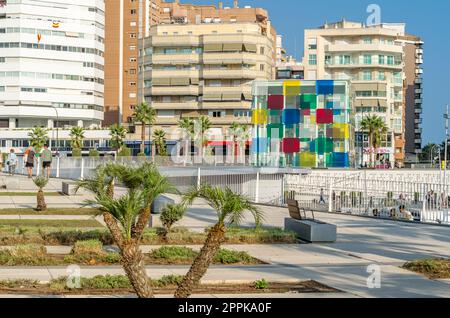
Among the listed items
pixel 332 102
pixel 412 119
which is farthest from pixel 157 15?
pixel 332 102

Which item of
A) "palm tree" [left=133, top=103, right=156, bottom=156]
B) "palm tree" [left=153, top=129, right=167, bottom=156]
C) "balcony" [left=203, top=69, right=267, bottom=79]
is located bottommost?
"palm tree" [left=153, top=129, right=167, bottom=156]

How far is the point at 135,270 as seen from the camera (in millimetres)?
9531

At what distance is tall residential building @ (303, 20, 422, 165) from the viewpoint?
11444 cm

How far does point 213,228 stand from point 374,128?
104 meters

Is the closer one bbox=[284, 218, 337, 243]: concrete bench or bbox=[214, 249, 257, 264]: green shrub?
bbox=[214, 249, 257, 264]: green shrub

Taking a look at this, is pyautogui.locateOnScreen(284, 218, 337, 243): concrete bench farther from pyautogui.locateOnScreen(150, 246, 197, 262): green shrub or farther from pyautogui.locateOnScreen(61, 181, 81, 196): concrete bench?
pyautogui.locateOnScreen(61, 181, 81, 196): concrete bench

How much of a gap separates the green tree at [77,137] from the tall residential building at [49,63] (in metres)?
5.60

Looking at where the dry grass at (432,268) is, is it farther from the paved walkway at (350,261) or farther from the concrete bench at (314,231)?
the concrete bench at (314,231)

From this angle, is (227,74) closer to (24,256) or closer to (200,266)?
(24,256)

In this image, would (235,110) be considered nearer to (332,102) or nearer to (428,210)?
(332,102)

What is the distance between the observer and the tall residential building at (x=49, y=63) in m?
125

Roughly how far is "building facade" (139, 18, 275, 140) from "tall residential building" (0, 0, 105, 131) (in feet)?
36.6

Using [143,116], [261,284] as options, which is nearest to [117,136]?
[143,116]

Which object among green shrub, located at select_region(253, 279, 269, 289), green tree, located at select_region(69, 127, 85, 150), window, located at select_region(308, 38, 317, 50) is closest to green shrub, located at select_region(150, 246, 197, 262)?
green shrub, located at select_region(253, 279, 269, 289)
